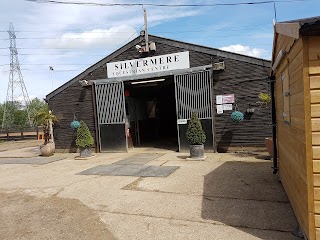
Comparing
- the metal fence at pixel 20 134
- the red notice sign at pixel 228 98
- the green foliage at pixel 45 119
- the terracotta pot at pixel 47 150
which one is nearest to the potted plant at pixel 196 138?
the red notice sign at pixel 228 98

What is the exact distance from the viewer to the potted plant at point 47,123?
11609mm

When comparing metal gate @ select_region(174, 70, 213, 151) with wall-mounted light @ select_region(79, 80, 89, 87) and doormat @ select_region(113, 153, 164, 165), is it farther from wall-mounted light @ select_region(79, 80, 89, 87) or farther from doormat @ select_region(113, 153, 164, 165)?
wall-mounted light @ select_region(79, 80, 89, 87)

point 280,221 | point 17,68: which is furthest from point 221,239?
point 17,68

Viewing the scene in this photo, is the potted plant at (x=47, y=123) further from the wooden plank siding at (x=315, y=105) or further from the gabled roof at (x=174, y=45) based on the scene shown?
the wooden plank siding at (x=315, y=105)

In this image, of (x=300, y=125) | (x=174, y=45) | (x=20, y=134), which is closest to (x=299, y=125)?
(x=300, y=125)

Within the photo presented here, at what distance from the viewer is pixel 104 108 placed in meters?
11.6

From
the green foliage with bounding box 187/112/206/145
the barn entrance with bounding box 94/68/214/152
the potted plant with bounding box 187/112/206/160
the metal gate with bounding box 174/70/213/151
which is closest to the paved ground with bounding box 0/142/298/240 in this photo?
the potted plant with bounding box 187/112/206/160

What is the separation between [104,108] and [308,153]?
9.59 m

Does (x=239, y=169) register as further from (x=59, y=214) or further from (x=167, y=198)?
(x=59, y=214)

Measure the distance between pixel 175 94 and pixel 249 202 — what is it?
250 inches

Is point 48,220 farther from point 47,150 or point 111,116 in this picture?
point 47,150

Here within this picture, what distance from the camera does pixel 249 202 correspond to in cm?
470

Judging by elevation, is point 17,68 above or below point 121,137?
above

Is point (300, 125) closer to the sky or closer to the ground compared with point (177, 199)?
closer to the sky
